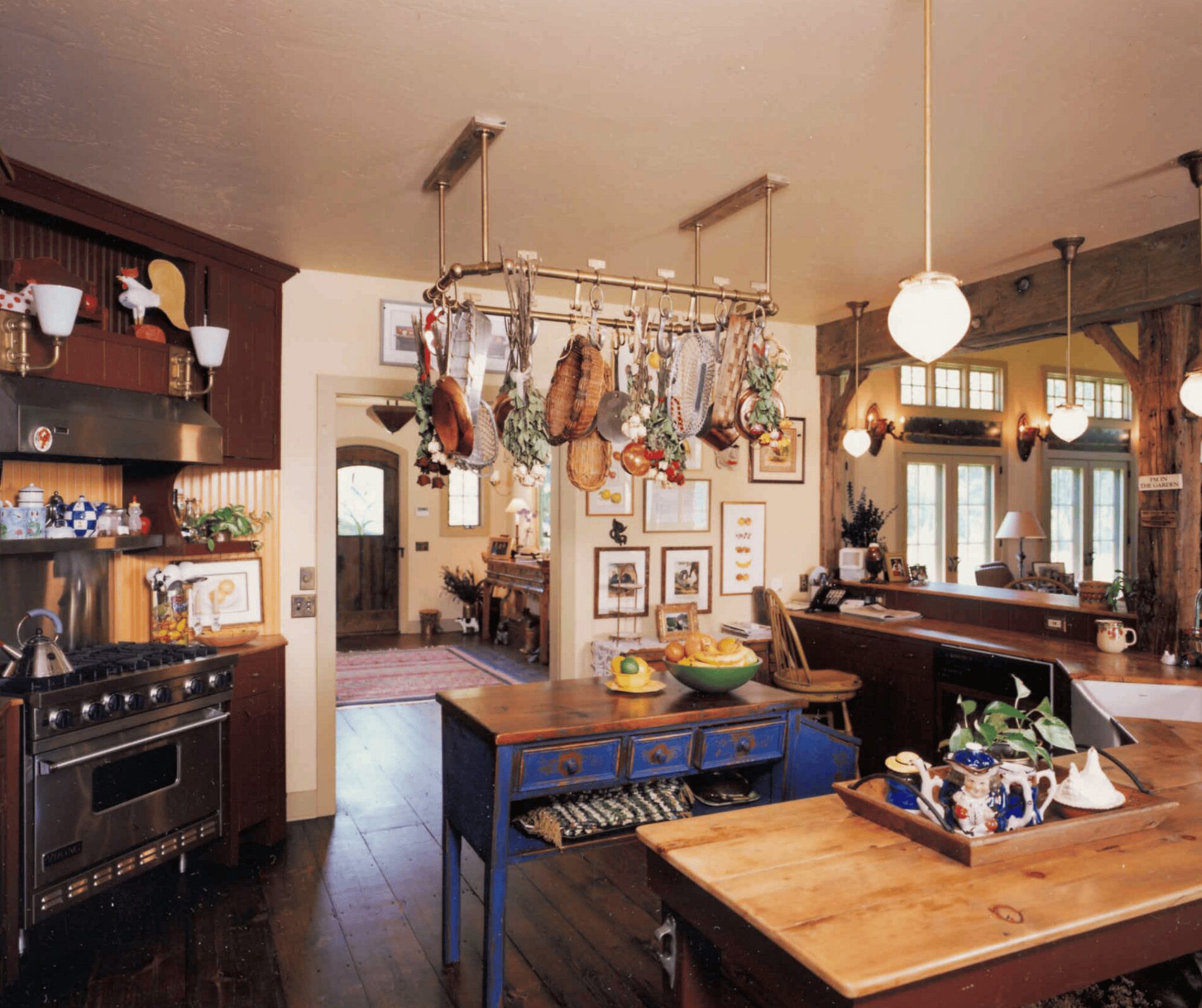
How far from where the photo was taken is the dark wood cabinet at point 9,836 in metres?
2.78

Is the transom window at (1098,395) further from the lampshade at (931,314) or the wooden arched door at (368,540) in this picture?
the lampshade at (931,314)

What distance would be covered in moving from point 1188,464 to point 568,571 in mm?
3192

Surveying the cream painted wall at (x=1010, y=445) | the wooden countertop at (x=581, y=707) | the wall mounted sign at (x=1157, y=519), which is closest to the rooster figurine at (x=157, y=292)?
the wooden countertop at (x=581, y=707)

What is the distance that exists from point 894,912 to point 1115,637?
3185mm

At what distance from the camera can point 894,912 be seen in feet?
4.88

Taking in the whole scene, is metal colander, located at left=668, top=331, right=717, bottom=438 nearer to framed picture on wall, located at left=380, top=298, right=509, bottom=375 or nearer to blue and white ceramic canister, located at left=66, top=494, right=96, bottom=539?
framed picture on wall, located at left=380, top=298, right=509, bottom=375

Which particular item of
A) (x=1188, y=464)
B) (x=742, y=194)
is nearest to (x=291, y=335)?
(x=742, y=194)

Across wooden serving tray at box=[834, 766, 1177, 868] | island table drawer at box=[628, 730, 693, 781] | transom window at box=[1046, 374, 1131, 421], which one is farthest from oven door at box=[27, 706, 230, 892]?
transom window at box=[1046, 374, 1131, 421]

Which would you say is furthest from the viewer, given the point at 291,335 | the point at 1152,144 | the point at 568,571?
the point at 568,571

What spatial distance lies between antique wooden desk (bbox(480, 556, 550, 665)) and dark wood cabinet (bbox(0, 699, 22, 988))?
4948mm

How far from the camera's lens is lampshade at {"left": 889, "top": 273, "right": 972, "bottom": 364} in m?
1.89

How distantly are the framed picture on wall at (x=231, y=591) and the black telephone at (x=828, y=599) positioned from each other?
11.1 feet

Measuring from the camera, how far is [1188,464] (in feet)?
12.6

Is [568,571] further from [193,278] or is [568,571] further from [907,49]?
[907,49]
